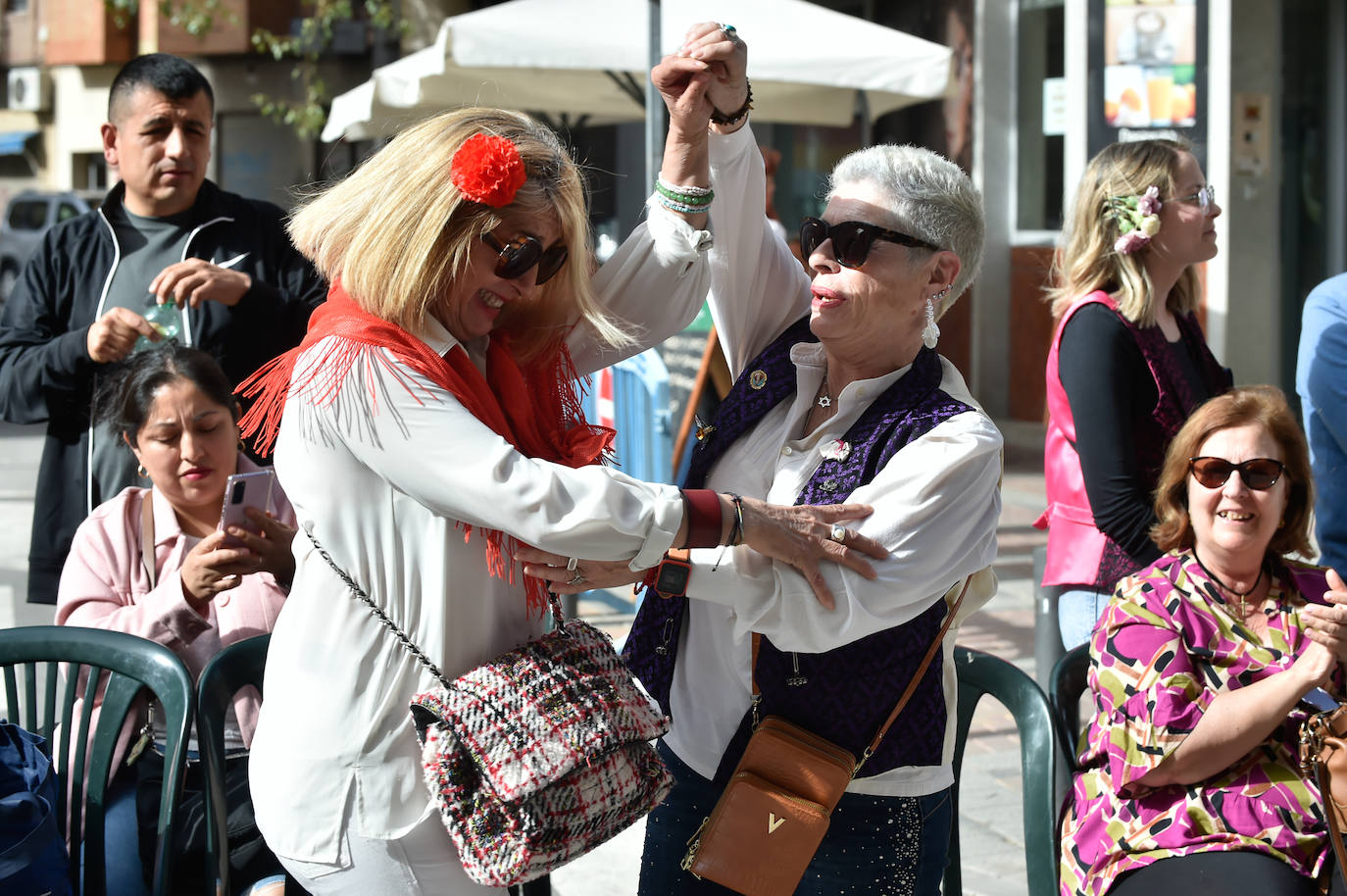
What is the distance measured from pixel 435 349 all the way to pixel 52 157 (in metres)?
25.4

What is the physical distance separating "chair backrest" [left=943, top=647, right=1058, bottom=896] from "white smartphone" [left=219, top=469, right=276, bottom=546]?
1433mm

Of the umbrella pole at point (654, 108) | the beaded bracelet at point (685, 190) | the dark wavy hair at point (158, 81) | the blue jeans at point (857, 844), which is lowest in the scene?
the blue jeans at point (857, 844)

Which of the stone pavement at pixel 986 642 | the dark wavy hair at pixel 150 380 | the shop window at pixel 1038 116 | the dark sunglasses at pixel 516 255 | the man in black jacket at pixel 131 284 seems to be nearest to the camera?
the dark sunglasses at pixel 516 255

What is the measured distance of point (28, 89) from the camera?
23828mm

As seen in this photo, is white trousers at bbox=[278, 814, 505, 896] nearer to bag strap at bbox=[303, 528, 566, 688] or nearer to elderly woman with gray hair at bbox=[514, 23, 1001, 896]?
bag strap at bbox=[303, 528, 566, 688]

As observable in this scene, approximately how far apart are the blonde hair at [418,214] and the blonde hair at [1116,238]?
1736 mm

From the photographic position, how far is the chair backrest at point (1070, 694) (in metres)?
2.65

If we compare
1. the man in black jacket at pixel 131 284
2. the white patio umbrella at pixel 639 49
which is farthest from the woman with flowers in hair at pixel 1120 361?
the white patio umbrella at pixel 639 49

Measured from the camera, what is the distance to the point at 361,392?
173 centimetres

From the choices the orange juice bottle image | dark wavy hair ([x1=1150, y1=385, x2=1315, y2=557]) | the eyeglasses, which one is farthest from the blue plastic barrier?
dark wavy hair ([x1=1150, y1=385, x2=1315, y2=557])

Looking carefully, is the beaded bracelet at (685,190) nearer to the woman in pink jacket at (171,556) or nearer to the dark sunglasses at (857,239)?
the dark sunglasses at (857,239)

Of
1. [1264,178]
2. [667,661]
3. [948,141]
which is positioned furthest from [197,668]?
[948,141]

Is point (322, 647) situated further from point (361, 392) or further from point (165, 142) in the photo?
point (165, 142)

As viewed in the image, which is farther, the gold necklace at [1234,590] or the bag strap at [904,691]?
the gold necklace at [1234,590]
